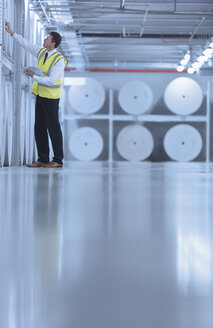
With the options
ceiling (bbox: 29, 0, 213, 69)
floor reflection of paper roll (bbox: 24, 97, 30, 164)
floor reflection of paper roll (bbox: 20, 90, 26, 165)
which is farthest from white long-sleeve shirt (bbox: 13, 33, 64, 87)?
ceiling (bbox: 29, 0, 213, 69)

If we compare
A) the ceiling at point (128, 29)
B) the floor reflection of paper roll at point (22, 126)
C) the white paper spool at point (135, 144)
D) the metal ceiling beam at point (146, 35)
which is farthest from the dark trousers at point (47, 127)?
the white paper spool at point (135, 144)

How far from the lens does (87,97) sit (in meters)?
11.2

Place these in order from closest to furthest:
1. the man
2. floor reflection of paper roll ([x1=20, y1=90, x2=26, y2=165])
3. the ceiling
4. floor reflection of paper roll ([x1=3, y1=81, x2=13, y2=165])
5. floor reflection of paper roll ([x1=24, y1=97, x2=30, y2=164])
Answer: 1. the man
2. floor reflection of paper roll ([x1=3, y1=81, x2=13, y2=165])
3. floor reflection of paper roll ([x1=20, y1=90, x2=26, y2=165])
4. floor reflection of paper roll ([x1=24, y1=97, x2=30, y2=164])
5. the ceiling

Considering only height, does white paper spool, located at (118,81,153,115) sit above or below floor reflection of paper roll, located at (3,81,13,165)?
above

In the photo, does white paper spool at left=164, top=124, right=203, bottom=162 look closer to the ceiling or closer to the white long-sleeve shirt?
the ceiling

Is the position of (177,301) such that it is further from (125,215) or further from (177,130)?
(177,130)

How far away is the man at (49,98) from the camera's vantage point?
5605 millimetres

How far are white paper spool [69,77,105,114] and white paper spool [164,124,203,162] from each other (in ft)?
5.37

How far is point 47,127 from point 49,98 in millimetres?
317

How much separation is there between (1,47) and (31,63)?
7.44 feet

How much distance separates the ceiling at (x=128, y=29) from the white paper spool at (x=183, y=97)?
0.82 metres

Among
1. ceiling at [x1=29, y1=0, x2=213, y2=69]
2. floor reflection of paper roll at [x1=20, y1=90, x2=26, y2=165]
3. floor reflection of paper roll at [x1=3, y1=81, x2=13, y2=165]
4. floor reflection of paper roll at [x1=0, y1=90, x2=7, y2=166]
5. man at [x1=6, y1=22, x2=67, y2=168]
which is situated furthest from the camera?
ceiling at [x1=29, y1=0, x2=213, y2=69]

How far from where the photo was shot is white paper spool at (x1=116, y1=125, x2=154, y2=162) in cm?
1118

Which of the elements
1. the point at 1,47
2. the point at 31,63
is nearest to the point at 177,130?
the point at 31,63
